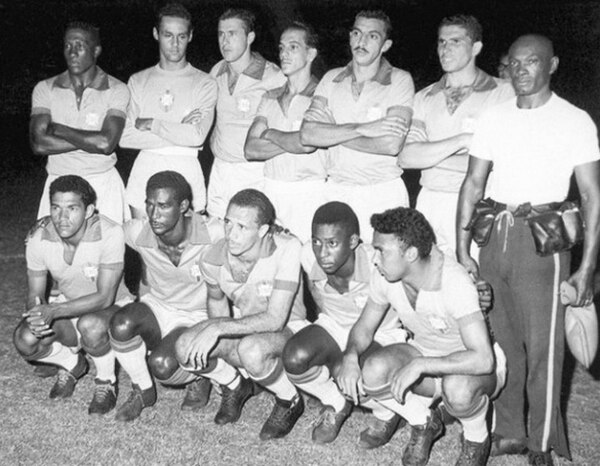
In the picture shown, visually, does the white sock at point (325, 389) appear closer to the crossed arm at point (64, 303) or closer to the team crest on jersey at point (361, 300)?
the team crest on jersey at point (361, 300)

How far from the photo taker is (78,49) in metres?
5.25

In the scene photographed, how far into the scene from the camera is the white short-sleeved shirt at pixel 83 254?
182 inches

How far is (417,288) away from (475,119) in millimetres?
1181

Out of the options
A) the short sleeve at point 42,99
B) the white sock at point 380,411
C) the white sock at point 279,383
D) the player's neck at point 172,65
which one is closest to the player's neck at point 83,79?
the short sleeve at point 42,99

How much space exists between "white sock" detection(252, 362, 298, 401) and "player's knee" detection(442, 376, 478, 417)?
3.42ft

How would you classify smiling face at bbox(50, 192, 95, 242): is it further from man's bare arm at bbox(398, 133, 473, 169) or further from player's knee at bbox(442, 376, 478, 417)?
player's knee at bbox(442, 376, 478, 417)

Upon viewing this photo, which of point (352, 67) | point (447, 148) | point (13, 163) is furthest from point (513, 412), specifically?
point (13, 163)

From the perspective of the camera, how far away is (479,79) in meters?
4.41

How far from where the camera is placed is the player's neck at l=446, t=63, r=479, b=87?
4410mm

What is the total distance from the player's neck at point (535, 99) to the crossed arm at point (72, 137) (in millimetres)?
2786

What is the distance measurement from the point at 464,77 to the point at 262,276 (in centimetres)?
171

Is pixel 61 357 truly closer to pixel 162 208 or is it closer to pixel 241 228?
pixel 162 208

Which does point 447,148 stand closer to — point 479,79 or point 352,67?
point 479,79

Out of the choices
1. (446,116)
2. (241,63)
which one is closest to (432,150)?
(446,116)
